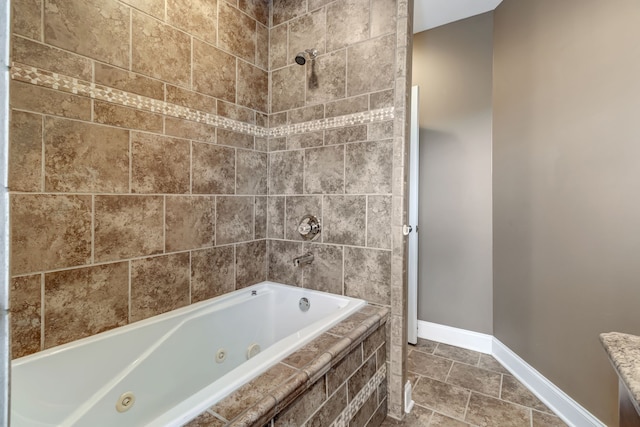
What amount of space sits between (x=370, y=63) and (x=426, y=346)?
89.4 inches

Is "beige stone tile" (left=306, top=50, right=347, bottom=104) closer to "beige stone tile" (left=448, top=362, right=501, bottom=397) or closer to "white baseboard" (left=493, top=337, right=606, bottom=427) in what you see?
"beige stone tile" (left=448, top=362, right=501, bottom=397)

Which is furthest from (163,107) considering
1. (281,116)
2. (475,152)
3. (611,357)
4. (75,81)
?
(475,152)

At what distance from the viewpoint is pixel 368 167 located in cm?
179

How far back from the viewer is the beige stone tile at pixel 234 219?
1862 mm

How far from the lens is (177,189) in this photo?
1625 millimetres

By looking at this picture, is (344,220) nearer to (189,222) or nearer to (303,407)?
(189,222)

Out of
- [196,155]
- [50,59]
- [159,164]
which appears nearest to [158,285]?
[159,164]

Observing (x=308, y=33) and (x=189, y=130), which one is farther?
(x=308, y=33)

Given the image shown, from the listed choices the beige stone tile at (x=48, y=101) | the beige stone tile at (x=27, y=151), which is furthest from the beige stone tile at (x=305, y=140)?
the beige stone tile at (x=27, y=151)

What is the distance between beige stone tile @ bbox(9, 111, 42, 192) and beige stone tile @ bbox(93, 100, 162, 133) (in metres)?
0.21

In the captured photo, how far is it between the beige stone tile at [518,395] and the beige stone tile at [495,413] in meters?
0.06

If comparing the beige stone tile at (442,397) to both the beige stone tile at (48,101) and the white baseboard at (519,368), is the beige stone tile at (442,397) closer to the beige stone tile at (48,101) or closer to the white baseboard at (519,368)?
the white baseboard at (519,368)

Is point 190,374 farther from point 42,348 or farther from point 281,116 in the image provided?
point 281,116

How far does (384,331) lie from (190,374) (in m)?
1.06
